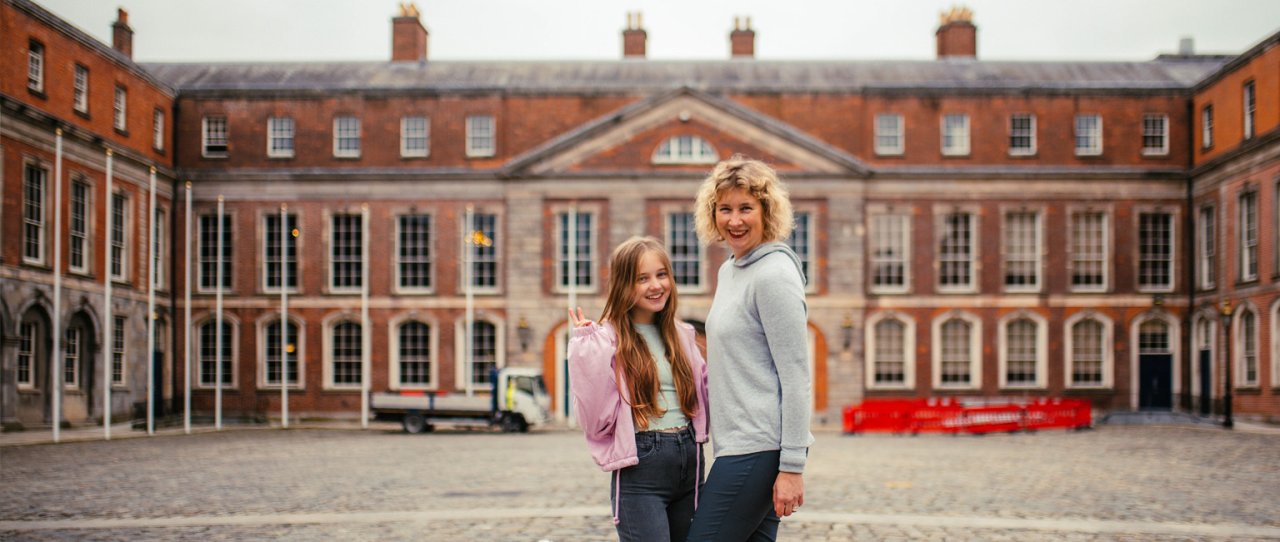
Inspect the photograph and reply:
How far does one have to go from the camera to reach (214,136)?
131ft

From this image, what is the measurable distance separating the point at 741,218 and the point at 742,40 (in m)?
41.3

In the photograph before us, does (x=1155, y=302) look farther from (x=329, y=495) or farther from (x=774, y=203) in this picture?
(x=774, y=203)

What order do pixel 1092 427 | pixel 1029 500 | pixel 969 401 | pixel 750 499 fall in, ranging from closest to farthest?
pixel 750 499 → pixel 1029 500 → pixel 1092 427 → pixel 969 401

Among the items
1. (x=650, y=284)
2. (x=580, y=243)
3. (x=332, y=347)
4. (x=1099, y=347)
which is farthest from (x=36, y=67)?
(x=1099, y=347)

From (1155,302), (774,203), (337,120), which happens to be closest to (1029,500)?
(774,203)

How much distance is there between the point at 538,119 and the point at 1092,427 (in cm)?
1884

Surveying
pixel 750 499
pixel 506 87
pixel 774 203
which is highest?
pixel 506 87

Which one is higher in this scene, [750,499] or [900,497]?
[750,499]

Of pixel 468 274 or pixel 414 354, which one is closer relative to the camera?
pixel 468 274

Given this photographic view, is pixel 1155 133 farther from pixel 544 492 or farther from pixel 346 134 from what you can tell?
pixel 544 492

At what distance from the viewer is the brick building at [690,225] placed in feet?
125

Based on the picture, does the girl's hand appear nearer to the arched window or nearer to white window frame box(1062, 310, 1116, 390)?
the arched window

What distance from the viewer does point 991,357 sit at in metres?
38.7

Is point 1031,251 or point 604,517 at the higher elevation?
point 1031,251
